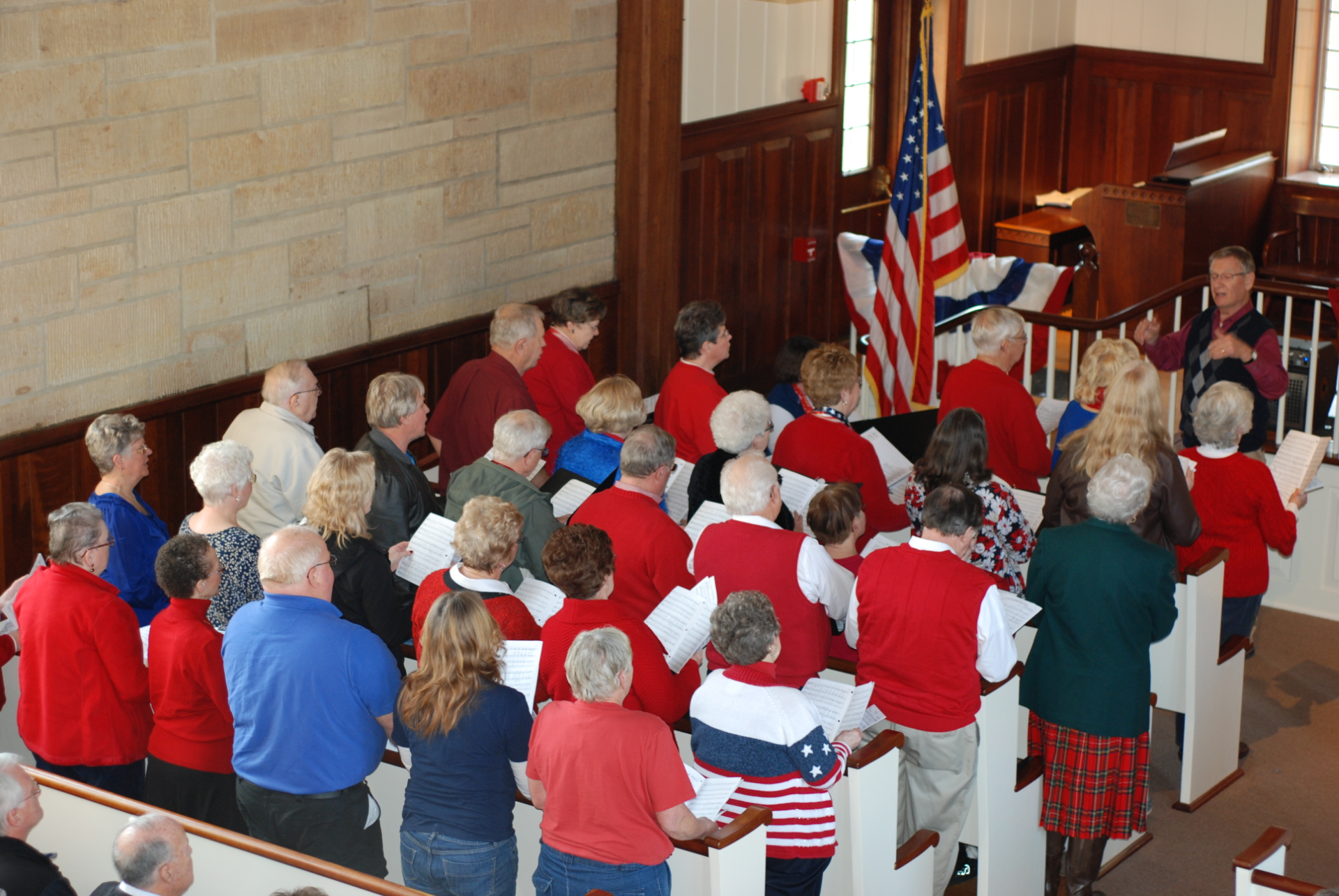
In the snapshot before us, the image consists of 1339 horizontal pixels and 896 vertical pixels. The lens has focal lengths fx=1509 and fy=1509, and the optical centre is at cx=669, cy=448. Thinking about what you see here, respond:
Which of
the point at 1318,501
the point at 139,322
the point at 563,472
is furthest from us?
the point at 1318,501

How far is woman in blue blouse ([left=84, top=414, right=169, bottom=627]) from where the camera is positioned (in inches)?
185

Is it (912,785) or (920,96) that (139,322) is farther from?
(920,96)

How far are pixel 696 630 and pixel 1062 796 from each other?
1.42 m

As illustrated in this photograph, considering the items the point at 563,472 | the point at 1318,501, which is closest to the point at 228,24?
the point at 563,472

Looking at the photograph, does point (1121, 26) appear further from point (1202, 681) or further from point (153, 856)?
point (153, 856)

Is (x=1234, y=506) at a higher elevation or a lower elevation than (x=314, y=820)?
higher

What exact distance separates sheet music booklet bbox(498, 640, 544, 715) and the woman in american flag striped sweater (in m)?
0.40

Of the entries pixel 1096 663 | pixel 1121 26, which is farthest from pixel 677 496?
pixel 1121 26

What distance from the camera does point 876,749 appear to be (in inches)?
156

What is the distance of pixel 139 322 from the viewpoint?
578cm

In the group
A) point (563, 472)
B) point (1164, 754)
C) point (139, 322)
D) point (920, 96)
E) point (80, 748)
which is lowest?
point (1164, 754)

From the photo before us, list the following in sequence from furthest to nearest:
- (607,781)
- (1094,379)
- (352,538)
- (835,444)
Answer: (1094,379), (835,444), (352,538), (607,781)

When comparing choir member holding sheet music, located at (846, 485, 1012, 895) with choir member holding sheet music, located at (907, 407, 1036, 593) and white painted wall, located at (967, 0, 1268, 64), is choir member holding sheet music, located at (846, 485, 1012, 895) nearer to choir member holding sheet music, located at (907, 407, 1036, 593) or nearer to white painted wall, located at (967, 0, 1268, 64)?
choir member holding sheet music, located at (907, 407, 1036, 593)

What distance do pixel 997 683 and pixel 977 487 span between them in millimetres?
691
